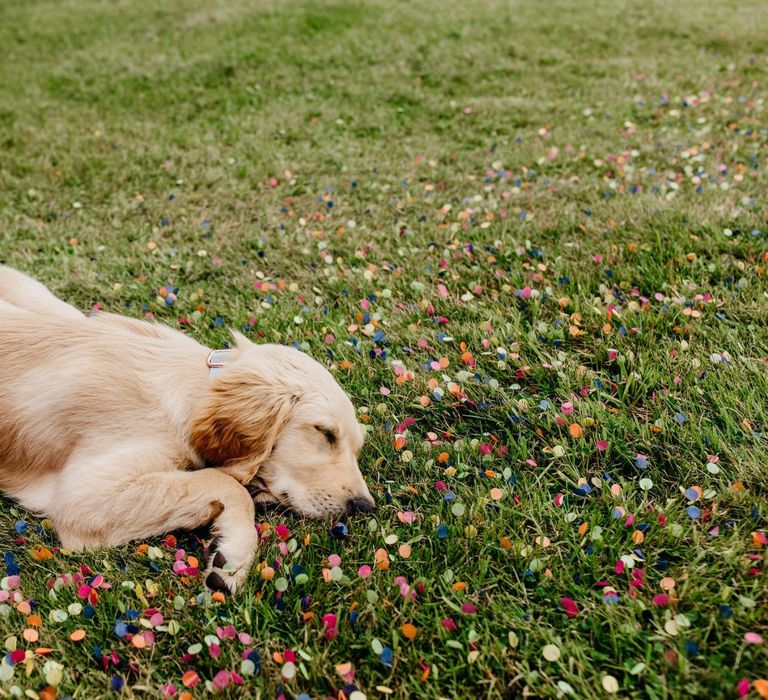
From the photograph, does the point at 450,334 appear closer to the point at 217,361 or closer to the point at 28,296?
the point at 217,361

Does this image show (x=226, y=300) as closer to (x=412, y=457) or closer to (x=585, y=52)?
(x=412, y=457)

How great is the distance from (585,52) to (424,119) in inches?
169

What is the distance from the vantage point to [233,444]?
10.9ft

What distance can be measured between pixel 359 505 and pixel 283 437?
0.54m

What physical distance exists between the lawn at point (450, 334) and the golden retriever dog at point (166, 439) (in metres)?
0.14

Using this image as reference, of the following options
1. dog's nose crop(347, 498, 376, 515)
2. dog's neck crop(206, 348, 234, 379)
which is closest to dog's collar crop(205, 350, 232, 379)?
dog's neck crop(206, 348, 234, 379)

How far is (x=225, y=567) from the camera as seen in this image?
2.93 meters

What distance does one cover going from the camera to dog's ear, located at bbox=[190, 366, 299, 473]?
10.8 feet

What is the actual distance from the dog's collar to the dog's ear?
0.17 meters

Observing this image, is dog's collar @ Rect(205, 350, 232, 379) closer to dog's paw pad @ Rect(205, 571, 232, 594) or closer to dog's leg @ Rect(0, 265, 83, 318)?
dog's paw pad @ Rect(205, 571, 232, 594)

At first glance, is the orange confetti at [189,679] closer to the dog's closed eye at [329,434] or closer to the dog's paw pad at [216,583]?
the dog's paw pad at [216,583]

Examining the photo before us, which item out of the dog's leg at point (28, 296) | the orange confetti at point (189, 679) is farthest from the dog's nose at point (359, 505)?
the dog's leg at point (28, 296)

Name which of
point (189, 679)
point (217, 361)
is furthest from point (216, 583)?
point (217, 361)

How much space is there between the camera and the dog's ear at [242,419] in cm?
328
